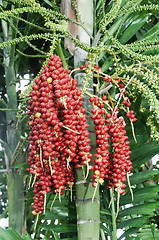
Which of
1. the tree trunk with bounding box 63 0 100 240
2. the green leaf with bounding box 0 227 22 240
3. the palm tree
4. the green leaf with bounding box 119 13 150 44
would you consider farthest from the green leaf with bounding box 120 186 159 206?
the green leaf with bounding box 119 13 150 44

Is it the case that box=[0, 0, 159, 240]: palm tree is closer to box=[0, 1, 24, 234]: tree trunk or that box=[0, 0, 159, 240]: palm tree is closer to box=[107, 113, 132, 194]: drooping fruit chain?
box=[107, 113, 132, 194]: drooping fruit chain

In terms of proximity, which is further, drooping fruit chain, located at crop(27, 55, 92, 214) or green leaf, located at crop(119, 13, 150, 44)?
green leaf, located at crop(119, 13, 150, 44)

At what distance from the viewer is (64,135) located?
22.4 inches

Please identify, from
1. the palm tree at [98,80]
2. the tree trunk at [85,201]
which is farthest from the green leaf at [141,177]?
the tree trunk at [85,201]

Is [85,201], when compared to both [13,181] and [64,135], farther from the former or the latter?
[13,181]

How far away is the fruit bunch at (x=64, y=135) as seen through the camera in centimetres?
56

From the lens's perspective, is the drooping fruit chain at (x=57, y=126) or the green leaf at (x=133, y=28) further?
the green leaf at (x=133, y=28)

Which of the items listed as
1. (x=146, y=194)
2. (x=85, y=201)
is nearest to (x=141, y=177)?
(x=146, y=194)

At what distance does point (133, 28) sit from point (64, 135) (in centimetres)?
48

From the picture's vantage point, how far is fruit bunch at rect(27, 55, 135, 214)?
56 centimetres

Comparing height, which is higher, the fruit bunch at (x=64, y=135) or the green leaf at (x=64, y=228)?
the fruit bunch at (x=64, y=135)

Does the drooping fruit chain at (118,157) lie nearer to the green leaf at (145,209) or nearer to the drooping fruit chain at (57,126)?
the drooping fruit chain at (57,126)

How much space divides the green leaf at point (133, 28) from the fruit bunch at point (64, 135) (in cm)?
34

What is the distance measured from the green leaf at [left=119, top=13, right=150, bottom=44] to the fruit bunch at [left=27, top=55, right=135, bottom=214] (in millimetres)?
344
